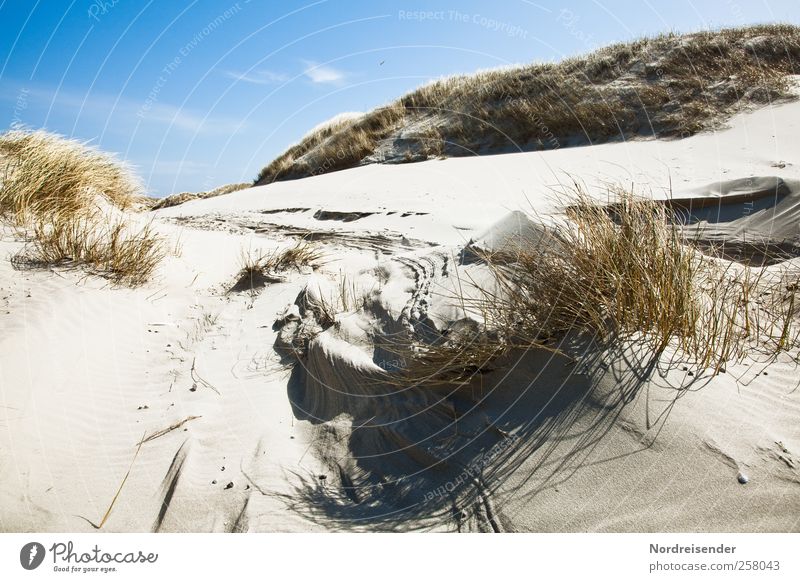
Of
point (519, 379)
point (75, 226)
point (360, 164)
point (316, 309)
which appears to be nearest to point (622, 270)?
point (519, 379)

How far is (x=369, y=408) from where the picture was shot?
9.07ft

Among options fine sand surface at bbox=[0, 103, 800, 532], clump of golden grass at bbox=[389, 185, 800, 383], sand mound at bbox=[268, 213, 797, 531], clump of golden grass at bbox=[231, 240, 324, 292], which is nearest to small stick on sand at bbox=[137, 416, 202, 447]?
fine sand surface at bbox=[0, 103, 800, 532]

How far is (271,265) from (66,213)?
2025 millimetres

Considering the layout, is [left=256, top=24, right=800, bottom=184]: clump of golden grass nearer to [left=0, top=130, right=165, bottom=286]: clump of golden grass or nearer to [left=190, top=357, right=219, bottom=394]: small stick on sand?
[left=0, top=130, right=165, bottom=286]: clump of golden grass

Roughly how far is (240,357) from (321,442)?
3.78ft

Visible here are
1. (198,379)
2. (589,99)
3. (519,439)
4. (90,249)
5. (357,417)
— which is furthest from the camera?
(589,99)

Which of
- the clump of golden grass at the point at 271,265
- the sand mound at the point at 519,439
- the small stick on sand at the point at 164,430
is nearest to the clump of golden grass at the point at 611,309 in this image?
the sand mound at the point at 519,439

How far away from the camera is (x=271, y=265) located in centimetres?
467

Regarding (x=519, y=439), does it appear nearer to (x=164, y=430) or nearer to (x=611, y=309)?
(x=611, y=309)

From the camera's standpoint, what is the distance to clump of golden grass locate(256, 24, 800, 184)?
9.09 metres

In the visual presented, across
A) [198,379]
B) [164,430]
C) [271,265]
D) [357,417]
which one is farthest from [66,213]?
[357,417]

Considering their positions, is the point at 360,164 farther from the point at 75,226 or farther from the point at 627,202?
the point at 627,202

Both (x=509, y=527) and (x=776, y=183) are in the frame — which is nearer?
(x=509, y=527)

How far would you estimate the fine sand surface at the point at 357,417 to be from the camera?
6.43 ft
